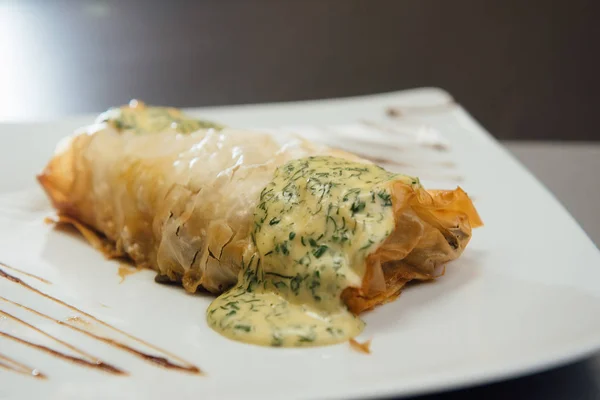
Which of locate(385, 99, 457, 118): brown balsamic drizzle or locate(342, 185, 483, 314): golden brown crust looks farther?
locate(385, 99, 457, 118): brown balsamic drizzle

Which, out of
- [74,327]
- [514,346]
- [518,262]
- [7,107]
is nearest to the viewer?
[514,346]

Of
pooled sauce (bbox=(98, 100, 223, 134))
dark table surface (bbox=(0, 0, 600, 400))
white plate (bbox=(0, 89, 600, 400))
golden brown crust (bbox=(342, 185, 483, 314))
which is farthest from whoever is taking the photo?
dark table surface (bbox=(0, 0, 600, 400))

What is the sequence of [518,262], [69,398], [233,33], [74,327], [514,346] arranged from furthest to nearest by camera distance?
[233,33] → [518,262] → [74,327] → [514,346] → [69,398]

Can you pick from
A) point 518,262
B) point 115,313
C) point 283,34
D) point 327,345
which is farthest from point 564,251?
point 283,34

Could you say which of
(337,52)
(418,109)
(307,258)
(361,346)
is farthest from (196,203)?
(337,52)

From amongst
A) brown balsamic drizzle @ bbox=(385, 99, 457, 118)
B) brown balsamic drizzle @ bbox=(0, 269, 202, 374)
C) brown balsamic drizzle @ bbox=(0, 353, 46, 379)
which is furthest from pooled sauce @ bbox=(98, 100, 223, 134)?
brown balsamic drizzle @ bbox=(385, 99, 457, 118)

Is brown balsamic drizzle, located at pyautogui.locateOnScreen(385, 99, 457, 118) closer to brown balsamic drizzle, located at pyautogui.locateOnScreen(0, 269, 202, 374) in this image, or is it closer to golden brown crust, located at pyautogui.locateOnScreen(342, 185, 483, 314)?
golden brown crust, located at pyautogui.locateOnScreen(342, 185, 483, 314)

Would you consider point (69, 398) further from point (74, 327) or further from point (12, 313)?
point (12, 313)

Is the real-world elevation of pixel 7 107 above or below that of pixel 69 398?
below

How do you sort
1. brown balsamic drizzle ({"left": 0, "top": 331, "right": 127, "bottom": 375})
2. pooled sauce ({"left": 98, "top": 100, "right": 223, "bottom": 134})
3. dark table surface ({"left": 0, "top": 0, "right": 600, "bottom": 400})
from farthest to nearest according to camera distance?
dark table surface ({"left": 0, "top": 0, "right": 600, "bottom": 400}) < pooled sauce ({"left": 98, "top": 100, "right": 223, "bottom": 134}) < brown balsamic drizzle ({"left": 0, "top": 331, "right": 127, "bottom": 375})
